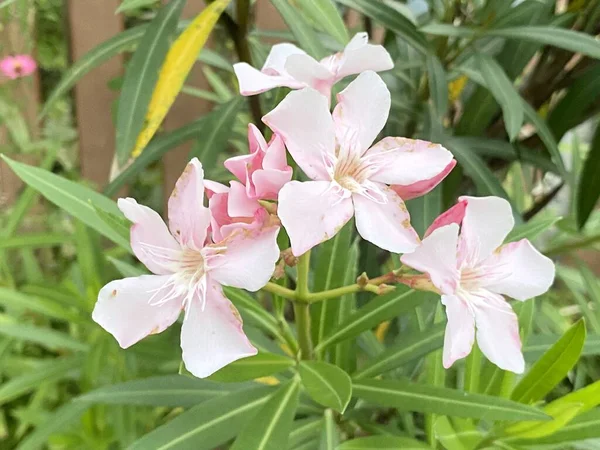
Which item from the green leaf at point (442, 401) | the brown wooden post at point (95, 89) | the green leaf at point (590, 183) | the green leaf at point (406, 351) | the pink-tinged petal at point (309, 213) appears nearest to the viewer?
the pink-tinged petal at point (309, 213)

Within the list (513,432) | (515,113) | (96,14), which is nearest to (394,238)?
(513,432)

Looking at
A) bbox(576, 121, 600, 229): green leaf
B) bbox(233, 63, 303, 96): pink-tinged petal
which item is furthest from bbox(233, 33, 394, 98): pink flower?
bbox(576, 121, 600, 229): green leaf

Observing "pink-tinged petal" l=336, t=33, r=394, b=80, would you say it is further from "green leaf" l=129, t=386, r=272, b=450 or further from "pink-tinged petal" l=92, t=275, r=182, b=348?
"green leaf" l=129, t=386, r=272, b=450

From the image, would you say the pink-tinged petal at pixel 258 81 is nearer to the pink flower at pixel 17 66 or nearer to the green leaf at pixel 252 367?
the green leaf at pixel 252 367

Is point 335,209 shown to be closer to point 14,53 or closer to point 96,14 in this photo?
point 96,14

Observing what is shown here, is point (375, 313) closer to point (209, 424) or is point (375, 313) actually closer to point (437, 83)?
point (209, 424)

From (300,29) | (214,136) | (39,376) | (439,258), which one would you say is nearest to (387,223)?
(439,258)

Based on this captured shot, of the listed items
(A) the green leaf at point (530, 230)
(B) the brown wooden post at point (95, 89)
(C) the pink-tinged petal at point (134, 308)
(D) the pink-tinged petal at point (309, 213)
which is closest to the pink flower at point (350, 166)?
(D) the pink-tinged petal at point (309, 213)
